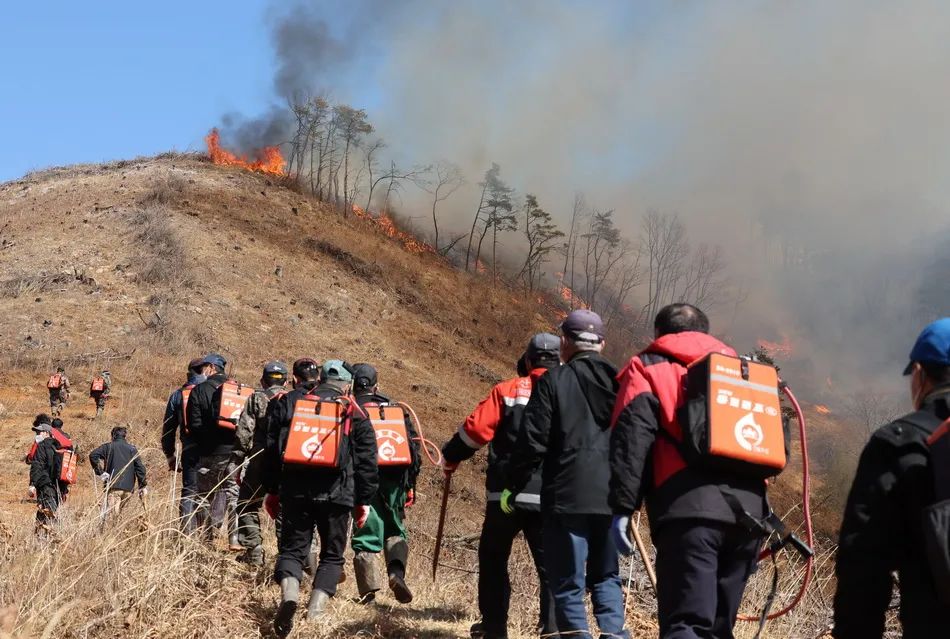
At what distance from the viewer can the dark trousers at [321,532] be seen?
5531 mm

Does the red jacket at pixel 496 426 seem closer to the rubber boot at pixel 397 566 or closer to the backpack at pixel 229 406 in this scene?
the rubber boot at pixel 397 566

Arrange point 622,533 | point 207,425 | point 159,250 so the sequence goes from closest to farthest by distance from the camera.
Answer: point 622,533
point 207,425
point 159,250

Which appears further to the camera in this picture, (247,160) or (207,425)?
(247,160)

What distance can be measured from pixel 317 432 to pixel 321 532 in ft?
2.02

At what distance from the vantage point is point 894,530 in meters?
2.71

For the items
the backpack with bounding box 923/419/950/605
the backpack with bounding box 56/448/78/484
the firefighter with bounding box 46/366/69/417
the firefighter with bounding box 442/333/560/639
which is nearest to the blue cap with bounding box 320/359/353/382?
the firefighter with bounding box 442/333/560/639

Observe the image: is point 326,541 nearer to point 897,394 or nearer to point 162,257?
point 162,257

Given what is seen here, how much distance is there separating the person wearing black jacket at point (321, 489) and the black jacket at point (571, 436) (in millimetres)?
1315

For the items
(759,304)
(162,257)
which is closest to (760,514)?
(162,257)

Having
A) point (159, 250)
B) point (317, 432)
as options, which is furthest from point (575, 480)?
point (159, 250)

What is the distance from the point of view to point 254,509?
7.12 meters

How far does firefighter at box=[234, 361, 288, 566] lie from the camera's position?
6.23 meters

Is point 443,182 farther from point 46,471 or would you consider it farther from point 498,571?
point 498,571

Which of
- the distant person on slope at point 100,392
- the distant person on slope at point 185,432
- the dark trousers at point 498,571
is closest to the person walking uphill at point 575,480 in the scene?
the dark trousers at point 498,571
